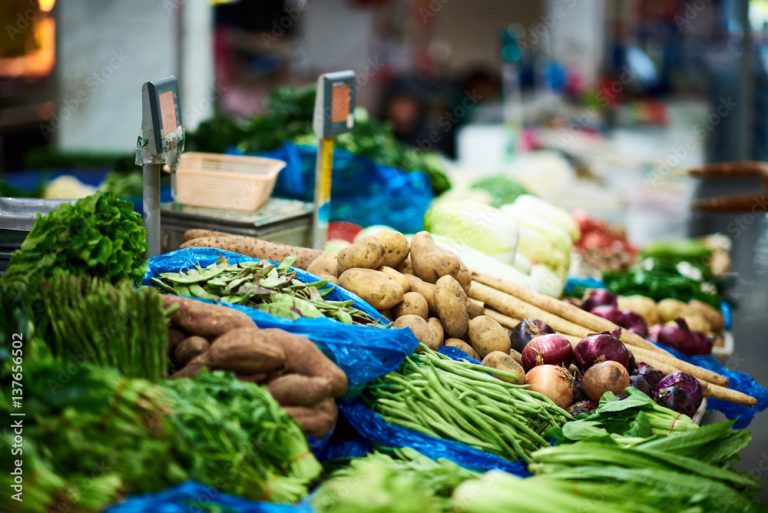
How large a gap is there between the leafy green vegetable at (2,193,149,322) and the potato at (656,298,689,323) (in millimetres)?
3092

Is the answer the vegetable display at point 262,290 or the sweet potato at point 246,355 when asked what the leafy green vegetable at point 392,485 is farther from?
the vegetable display at point 262,290

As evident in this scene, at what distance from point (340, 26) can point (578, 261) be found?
7.55 m

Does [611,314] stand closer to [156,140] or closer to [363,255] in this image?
[363,255]

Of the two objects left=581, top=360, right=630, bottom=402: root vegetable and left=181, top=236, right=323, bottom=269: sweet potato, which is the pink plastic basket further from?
left=581, top=360, right=630, bottom=402: root vegetable

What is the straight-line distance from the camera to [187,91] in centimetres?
770

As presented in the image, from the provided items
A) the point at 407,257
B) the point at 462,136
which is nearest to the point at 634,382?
the point at 407,257

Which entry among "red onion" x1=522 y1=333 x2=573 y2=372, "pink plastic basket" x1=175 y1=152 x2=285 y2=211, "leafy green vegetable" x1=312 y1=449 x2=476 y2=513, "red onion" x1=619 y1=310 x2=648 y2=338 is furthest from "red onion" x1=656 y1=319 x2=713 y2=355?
"pink plastic basket" x1=175 y1=152 x2=285 y2=211

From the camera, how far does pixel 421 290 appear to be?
11.4 feet

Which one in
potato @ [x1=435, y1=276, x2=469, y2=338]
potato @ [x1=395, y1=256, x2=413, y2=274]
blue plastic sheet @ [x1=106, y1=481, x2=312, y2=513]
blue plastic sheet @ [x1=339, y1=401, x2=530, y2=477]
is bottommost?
blue plastic sheet @ [x1=339, y1=401, x2=530, y2=477]

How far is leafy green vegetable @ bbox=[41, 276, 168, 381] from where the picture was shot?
2.48 metres

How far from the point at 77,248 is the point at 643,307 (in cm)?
324

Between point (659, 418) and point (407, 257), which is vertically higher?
point (407, 257)

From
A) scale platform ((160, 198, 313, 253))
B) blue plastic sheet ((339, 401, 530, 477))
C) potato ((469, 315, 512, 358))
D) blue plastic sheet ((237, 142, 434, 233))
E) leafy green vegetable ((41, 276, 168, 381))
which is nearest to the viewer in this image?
leafy green vegetable ((41, 276, 168, 381))

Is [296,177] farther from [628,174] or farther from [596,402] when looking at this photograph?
[628,174]
